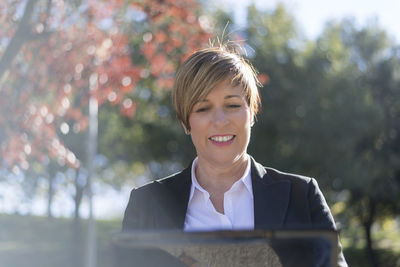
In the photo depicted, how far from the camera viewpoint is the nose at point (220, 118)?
194cm

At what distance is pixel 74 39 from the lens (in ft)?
19.3

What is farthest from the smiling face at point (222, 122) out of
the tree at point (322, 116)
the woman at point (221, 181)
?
the tree at point (322, 116)

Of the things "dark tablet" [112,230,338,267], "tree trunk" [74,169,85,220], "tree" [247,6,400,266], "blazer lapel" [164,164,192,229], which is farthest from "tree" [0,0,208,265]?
"tree trunk" [74,169,85,220]

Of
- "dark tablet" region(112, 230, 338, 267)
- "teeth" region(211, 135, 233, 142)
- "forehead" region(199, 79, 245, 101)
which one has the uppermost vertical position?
"forehead" region(199, 79, 245, 101)

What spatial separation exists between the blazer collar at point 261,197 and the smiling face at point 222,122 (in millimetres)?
129

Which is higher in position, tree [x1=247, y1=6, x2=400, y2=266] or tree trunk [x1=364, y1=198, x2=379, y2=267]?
tree [x1=247, y1=6, x2=400, y2=266]

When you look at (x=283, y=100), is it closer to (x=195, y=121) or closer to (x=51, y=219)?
(x=51, y=219)

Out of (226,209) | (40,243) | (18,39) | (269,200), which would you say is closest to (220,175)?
(226,209)

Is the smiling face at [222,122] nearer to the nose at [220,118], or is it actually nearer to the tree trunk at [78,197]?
the nose at [220,118]

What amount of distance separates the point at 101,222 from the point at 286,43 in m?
13.1

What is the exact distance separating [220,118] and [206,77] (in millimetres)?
141

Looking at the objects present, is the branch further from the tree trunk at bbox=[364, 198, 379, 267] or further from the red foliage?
the tree trunk at bbox=[364, 198, 379, 267]

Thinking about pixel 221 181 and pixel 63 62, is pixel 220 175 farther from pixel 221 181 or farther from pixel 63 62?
pixel 63 62

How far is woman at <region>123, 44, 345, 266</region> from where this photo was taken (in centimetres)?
195
